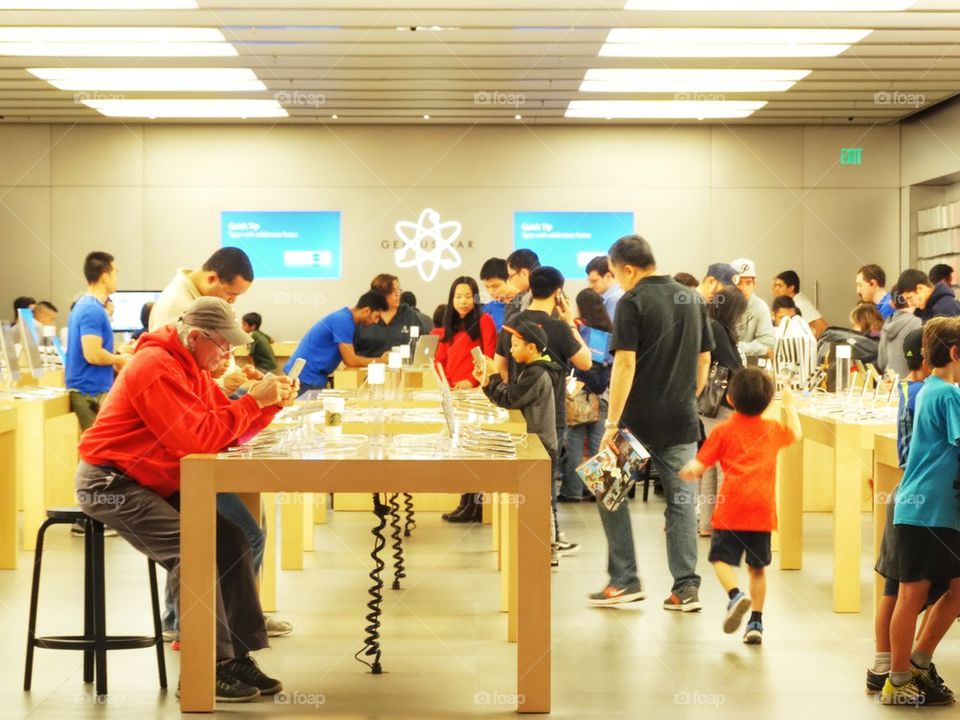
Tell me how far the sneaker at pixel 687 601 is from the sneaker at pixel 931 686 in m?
1.38

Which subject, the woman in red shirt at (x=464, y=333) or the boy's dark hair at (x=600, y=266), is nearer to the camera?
the woman in red shirt at (x=464, y=333)

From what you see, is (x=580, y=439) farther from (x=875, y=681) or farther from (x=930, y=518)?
(x=930, y=518)

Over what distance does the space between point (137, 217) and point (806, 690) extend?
11.3m

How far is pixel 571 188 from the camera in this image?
544 inches

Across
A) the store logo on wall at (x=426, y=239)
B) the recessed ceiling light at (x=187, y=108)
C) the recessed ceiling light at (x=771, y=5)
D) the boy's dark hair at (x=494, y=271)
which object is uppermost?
the recessed ceiling light at (x=187, y=108)

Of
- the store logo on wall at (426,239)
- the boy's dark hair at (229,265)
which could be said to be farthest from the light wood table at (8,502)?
the store logo on wall at (426,239)

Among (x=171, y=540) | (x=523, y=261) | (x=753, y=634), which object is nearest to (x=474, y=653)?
(x=753, y=634)

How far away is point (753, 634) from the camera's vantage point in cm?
467

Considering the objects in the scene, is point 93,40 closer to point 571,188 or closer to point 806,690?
point 571,188

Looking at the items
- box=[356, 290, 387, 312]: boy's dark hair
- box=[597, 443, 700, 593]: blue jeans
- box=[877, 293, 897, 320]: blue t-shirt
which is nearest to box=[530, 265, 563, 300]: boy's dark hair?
box=[597, 443, 700, 593]: blue jeans

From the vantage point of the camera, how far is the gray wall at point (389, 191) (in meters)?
13.8

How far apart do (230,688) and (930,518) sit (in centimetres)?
219

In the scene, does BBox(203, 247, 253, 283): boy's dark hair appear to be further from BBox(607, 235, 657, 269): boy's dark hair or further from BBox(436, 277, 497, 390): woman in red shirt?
BBox(436, 277, 497, 390): woman in red shirt

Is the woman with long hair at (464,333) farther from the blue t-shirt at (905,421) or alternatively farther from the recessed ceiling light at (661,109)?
the recessed ceiling light at (661,109)
